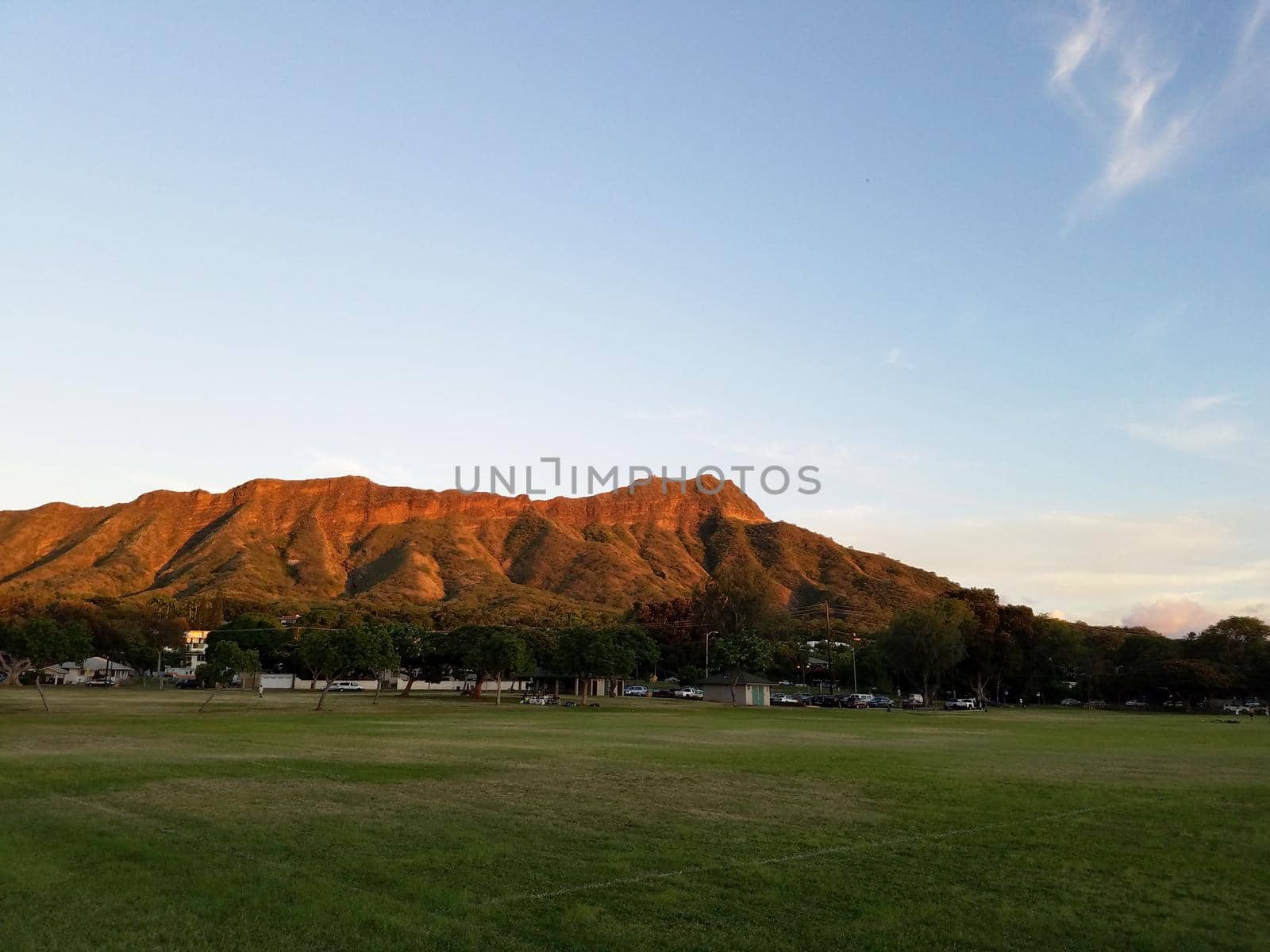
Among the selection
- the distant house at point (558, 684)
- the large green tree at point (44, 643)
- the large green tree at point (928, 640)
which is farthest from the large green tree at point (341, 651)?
the large green tree at point (928, 640)

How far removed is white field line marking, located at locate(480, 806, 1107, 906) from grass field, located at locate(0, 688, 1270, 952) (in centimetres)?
6

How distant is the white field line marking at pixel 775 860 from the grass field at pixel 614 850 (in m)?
0.06

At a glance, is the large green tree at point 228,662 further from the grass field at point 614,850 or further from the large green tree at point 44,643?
the grass field at point 614,850

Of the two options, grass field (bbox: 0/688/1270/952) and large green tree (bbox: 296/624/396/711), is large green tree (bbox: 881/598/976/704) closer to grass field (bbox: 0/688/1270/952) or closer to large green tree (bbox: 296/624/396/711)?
large green tree (bbox: 296/624/396/711)

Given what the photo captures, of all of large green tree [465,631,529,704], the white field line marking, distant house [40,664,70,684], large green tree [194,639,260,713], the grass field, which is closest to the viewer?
the grass field

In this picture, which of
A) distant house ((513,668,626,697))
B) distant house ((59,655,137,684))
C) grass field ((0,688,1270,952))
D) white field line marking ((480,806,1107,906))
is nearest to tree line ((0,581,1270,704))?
distant house ((513,668,626,697))

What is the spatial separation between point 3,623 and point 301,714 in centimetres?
7797

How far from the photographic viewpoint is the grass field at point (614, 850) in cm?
1041

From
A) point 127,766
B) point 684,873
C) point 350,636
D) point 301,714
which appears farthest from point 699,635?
point 684,873

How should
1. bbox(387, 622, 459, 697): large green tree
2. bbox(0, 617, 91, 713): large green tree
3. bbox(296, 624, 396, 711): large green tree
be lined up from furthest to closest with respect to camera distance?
bbox(387, 622, 459, 697): large green tree, bbox(296, 624, 396, 711): large green tree, bbox(0, 617, 91, 713): large green tree

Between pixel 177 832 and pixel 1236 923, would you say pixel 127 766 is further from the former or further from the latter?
pixel 1236 923

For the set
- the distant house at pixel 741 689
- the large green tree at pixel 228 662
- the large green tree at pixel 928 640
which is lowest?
the distant house at pixel 741 689

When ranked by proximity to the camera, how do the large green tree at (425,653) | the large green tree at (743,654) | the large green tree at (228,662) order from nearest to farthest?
1. the large green tree at (228,662)
2. the large green tree at (425,653)
3. the large green tree at (743,654)

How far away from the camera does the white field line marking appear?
38.2 ft
